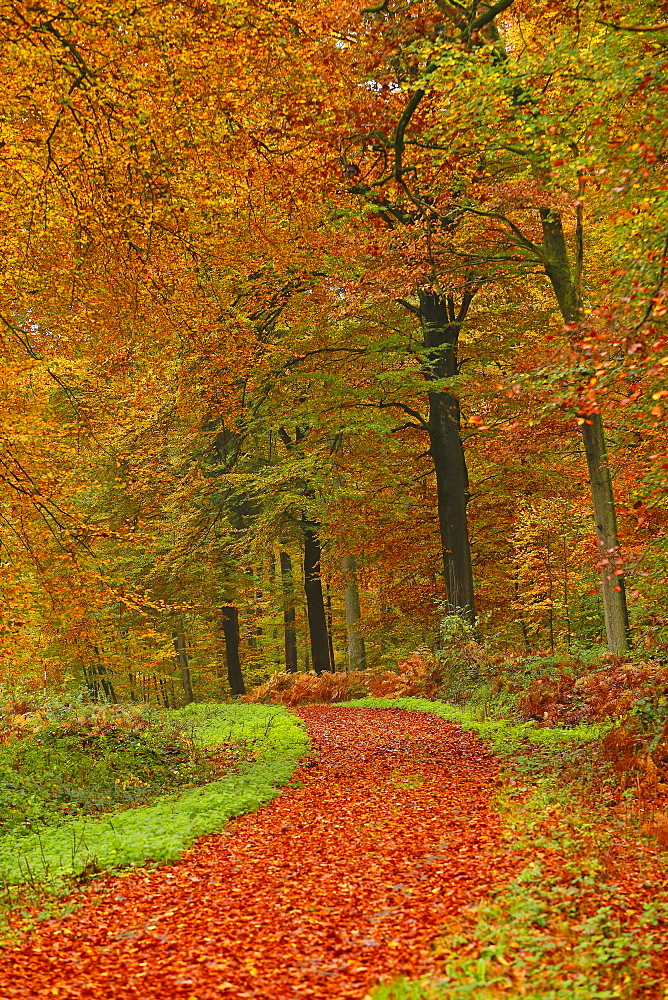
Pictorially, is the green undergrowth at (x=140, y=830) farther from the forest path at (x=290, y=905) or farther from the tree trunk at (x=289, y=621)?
the tree trunk at (x=289, y=621)

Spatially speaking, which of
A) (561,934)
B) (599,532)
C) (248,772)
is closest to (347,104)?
(599,532)

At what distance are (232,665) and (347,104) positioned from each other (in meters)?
17.3

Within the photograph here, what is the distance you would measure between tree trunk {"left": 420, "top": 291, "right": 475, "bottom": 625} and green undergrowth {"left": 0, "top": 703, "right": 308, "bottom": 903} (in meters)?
6.40

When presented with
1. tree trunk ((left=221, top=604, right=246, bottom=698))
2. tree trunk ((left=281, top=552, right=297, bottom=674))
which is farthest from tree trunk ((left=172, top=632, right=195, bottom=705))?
tree trunk ((left=221, top=604, right=246, bottom=698))

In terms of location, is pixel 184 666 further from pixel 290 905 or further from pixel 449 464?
pixel 290 905

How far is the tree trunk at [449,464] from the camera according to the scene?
56.4ft

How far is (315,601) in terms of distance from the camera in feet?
77.6

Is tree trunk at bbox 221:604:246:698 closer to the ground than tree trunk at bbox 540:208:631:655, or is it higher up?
closer to the ground

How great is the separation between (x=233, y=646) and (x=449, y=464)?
1023 cm

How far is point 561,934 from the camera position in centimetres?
473

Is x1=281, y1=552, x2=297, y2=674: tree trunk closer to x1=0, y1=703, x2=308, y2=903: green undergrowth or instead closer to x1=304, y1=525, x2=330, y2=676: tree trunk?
x1=304, y1=525, x2=330, y2=676: tree trunk

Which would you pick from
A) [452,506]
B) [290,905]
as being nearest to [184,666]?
[452,506]

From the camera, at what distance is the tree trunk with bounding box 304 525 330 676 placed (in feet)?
76.3

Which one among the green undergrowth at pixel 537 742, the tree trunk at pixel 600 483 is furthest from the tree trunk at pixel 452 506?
the tree trunk at pixel 600 483
